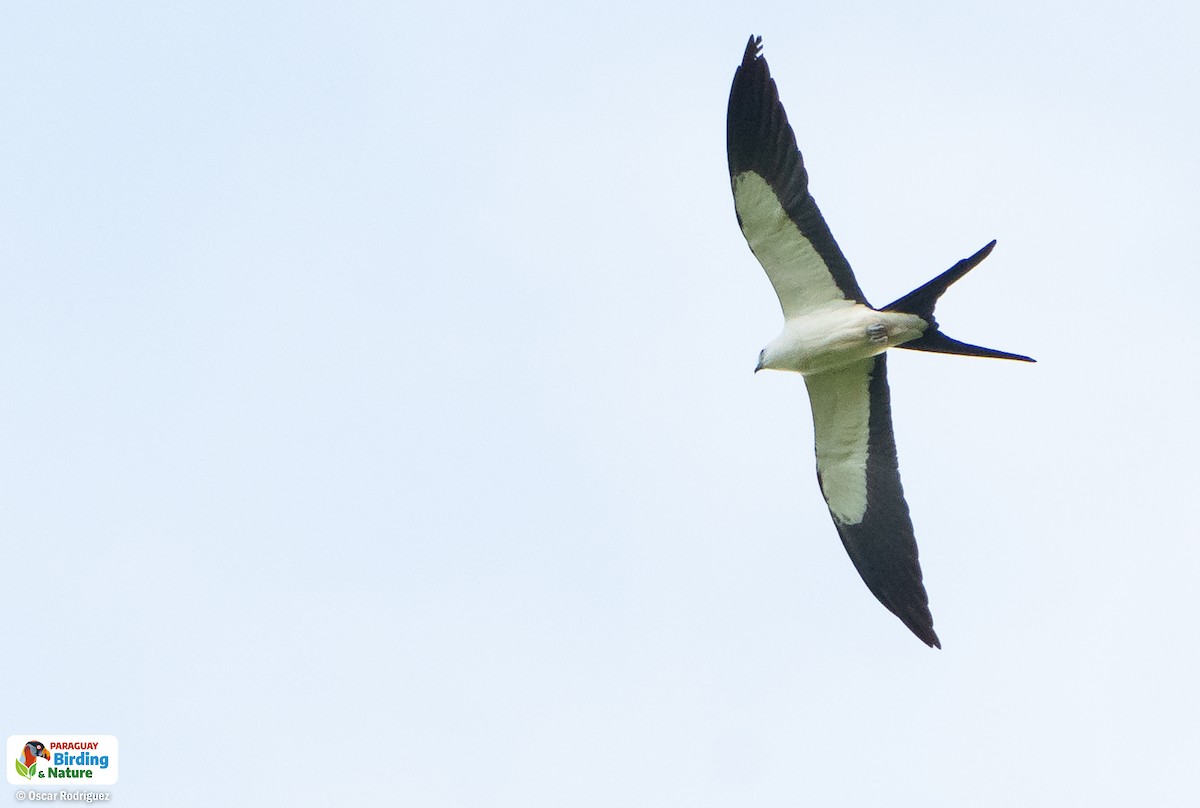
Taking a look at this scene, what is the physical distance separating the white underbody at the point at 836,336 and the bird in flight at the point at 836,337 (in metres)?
0.01

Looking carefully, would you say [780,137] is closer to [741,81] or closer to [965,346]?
[741,81]

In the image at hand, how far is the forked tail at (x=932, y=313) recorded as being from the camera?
1439 cm

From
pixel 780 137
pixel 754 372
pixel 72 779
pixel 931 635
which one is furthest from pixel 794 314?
pixel 72 779

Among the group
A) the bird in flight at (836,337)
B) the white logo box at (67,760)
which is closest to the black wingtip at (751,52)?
the bird in flight at (836,337)

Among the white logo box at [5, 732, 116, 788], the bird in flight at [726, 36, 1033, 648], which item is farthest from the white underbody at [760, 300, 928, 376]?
the white logo box at [5, 732, 116, 788]

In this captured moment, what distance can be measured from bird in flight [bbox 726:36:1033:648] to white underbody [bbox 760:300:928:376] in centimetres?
1

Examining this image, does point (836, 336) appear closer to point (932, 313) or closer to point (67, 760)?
point (932, 313)

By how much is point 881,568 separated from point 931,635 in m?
0.71

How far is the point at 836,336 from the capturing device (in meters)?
15.0

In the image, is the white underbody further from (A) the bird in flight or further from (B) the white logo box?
(B) the white logo box

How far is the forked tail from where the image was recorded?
47.2 feet

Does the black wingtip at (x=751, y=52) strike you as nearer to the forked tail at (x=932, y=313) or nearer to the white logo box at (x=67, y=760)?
the forked tail at (x=932, y=313)

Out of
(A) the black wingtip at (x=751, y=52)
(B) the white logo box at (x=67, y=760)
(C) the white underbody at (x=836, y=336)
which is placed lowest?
(B) the white logo box at (x=67, y=760)

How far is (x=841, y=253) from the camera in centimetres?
1507
